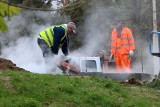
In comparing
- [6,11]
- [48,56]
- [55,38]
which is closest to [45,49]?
[48,56]

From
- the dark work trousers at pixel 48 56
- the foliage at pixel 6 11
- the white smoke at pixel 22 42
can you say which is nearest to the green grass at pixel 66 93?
the dark work trousers at pixel 48 56

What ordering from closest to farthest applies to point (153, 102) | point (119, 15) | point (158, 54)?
point (153, 102) < point (158, 54) < point (119, 15)

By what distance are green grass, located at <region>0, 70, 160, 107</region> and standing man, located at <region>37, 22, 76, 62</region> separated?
2615mm

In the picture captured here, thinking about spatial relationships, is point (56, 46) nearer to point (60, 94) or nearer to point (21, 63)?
point (60, 94)

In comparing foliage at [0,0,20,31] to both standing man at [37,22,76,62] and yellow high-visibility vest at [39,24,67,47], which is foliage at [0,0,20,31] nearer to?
standing man at [37,22,76,62]

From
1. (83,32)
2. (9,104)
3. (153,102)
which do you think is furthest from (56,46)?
(83,32)

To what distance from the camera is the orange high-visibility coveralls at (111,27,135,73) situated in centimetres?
1280

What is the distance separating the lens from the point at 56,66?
11172 millimetres

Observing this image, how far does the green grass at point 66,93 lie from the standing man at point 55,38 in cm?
262

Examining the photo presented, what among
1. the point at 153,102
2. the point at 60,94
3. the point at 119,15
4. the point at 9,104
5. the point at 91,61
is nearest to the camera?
the point at 9,104

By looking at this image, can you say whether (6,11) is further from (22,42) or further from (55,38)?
(22,42)

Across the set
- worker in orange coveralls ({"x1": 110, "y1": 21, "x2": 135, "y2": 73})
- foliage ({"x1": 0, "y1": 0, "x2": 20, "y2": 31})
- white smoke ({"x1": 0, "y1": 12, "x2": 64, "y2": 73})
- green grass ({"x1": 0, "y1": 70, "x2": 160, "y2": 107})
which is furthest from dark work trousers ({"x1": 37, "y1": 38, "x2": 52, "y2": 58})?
foliage ({"x1": 0, "y1": 0, "x2": 20, "y2": 31})

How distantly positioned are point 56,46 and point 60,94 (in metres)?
3.84

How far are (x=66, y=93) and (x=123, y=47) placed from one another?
5798mm
